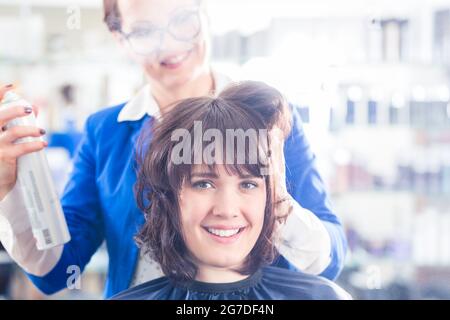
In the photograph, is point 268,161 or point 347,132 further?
point 347,132

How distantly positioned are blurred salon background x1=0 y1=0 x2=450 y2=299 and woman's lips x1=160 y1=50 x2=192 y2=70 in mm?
69

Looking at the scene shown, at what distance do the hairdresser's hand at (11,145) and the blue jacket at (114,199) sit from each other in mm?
126

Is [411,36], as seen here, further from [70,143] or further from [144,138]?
A: [70,143]

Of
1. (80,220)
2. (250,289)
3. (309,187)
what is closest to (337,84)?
(309,187)

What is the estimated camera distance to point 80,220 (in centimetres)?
139

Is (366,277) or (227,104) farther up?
(227,104)

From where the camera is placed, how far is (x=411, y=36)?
5.34ft

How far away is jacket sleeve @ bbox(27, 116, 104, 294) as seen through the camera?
1.38 metres

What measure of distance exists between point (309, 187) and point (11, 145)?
64 cm

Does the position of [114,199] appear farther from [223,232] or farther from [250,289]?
[250,289]
